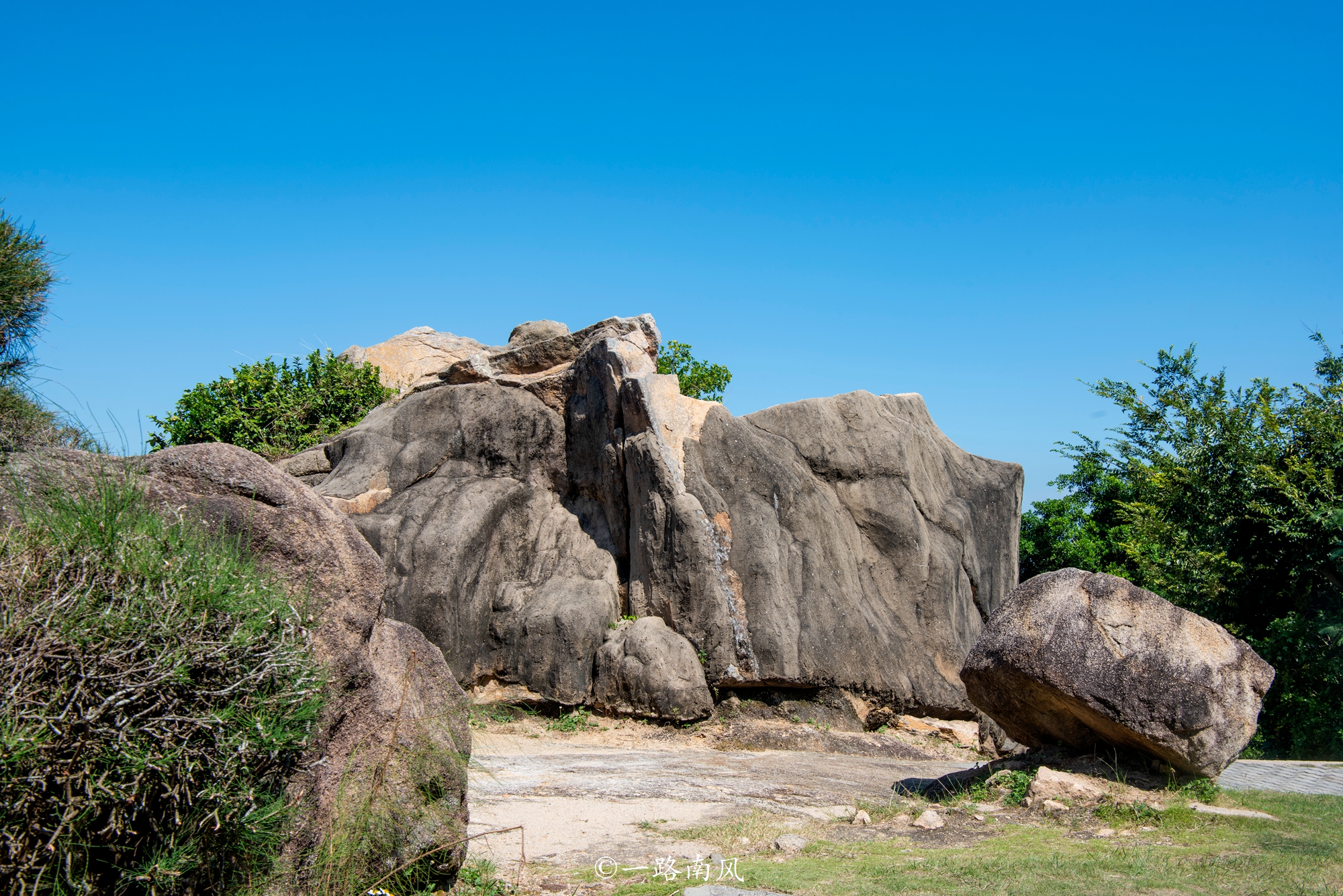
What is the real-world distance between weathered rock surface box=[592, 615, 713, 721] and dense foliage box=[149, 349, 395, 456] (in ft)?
35.6

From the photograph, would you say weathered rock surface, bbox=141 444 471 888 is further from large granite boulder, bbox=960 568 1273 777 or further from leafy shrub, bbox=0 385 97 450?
large granite boulder, bbox=960 568 1273 777

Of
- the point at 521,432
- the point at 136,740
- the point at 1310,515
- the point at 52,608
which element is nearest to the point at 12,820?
the point at 136,740

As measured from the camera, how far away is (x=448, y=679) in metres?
5.64

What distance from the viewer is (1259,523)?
49.2ft

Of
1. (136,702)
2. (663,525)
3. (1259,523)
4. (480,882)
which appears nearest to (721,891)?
(480,882)

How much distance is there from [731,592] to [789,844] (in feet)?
22.6

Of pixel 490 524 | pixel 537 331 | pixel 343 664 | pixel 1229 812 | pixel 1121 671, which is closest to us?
pixel 343 664

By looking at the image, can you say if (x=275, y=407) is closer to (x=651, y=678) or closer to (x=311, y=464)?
(x=311, y=464)

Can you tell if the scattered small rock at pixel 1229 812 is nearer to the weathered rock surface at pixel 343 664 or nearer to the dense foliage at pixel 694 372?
the weathered rock surface at pixel 343 664

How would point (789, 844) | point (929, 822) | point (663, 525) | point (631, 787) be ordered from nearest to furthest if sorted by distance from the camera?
point (789, 844) → point (929, 822) → point (631, 787) → point (663, 525)

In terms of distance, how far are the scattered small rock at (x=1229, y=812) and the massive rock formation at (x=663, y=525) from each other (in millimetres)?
5821

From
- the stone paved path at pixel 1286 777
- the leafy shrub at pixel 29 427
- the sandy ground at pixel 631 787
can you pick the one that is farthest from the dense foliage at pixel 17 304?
the stone paved path at pixel 1286 777

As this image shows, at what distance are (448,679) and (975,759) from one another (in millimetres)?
9075

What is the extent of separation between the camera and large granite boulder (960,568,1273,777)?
7738 millimetres
